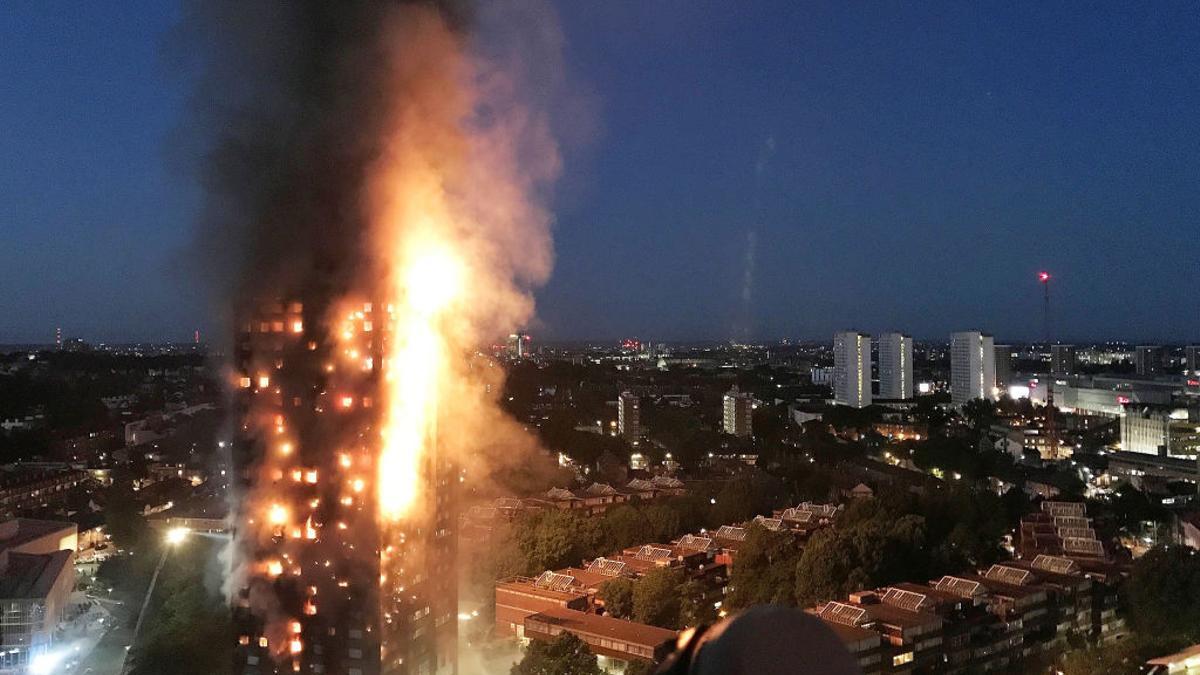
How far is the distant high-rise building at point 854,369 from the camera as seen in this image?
32.3m

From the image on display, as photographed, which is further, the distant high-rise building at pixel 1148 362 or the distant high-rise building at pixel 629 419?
the distant high-rise building at pixel 1148 362

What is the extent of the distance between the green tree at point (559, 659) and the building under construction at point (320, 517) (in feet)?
3.80

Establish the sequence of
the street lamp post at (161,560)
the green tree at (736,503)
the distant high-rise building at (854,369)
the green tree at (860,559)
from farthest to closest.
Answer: the distant high-rise building at (854,369), the green tree at (736,503), the street lamp post at (161,560), the green tree at (860,559)

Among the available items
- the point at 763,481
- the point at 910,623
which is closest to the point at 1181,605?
the point at 910,623

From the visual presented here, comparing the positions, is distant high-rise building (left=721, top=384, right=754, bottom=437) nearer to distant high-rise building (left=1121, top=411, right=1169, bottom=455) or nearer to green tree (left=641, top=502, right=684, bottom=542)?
distant high-rise building (left=1121, top=411, right=1169, bottom=455)

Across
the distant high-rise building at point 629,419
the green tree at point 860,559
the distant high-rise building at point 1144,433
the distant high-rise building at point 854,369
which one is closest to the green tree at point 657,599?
the green tree at point 860,559

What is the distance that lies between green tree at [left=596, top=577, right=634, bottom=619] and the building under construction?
9.08 feet

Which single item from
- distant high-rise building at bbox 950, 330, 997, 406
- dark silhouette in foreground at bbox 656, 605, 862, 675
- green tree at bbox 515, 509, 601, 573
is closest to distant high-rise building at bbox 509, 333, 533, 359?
green tree at bbox 515, 509, 601, 573

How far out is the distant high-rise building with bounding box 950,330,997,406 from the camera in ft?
105

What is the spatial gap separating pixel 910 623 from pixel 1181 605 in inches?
105

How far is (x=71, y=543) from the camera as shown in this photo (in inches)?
414

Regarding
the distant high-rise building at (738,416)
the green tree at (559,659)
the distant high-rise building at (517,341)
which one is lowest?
the green tree at (559,659)

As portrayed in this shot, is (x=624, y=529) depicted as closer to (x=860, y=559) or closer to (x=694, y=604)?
(x=694, y=604)

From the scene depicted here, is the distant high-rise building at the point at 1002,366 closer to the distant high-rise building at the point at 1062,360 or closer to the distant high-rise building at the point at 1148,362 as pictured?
the distant high-rise building at the point at 1062,360
